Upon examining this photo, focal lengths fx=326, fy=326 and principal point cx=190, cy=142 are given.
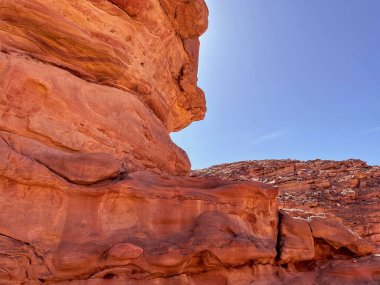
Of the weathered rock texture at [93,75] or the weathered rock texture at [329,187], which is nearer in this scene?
the weathered rock texture at [93,75]

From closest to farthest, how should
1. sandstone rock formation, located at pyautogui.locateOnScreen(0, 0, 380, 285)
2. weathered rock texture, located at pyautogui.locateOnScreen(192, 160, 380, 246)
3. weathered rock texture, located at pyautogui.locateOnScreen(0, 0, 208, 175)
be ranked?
sandstone rock formation, located at pyautogui.locateOnScreen(0, 0, 380, 285) < weathered rock texture, located at pyautogui.locateOnScreen(0, 0, 208, 175) < weathered rock texture, located at pyautogui.locateOnScreen(192, 160, 380, 246)

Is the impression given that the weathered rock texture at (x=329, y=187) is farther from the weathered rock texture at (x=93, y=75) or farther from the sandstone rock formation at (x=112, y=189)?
the weathered rock texture at (x=93, y=75)

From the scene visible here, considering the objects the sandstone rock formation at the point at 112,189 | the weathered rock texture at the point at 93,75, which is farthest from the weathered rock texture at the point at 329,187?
the weathered rock texture at the point at 93,75

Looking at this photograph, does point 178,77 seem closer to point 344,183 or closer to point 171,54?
point 171,54

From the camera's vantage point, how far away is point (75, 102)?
23.8 ft

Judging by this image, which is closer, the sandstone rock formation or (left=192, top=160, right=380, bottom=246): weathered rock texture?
the sandstone rock formation

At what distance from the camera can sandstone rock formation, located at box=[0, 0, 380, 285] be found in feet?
18.0

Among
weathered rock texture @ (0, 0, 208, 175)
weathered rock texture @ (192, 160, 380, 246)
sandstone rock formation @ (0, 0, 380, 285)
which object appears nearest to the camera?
sandstone rock formation @ (0, 0, 380, 285)

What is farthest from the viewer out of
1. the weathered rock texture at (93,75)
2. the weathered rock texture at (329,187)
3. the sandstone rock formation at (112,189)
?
the weathered rock texture at (329,187)

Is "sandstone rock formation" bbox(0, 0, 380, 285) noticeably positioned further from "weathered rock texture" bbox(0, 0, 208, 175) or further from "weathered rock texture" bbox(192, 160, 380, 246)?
"weathered rock texture" bbox(192, 160, 380, 246)

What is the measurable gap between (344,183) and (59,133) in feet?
126

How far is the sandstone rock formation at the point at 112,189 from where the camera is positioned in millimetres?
5492

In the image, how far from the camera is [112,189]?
6.29 meters

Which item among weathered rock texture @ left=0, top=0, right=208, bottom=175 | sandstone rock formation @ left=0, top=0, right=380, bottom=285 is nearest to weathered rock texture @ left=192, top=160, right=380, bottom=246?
sandstone rock formation @ left=0, top=0, right=380, bottom=285
